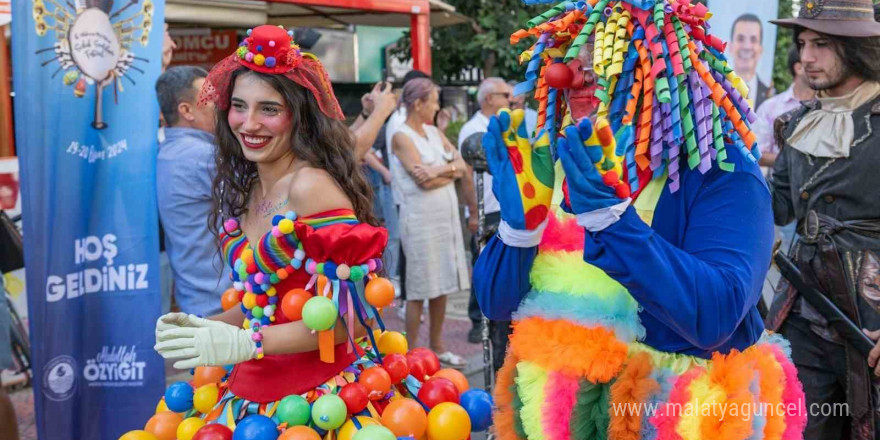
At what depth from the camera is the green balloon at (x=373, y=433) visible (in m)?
2.32

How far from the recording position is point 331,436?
7.99ft

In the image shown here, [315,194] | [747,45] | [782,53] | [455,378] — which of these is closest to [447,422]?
[455,378]

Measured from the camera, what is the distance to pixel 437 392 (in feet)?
8.75

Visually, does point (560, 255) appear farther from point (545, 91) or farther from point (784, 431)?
point (784, 431)

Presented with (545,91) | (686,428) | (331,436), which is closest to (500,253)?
(545,91)

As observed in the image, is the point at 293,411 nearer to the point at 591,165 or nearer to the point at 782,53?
the point at 591,165

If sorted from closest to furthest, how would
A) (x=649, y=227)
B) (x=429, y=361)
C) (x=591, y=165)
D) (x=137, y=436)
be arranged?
1. (x=591, y=165)
2. (x=649, y=227)
3. (x=137, y=436)
4. (x=429, y=361)

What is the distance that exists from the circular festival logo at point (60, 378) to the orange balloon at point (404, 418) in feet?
6.93

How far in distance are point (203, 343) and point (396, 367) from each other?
610mm

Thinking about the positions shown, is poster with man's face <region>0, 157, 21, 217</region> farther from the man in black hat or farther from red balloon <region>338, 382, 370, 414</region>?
the man in black hat

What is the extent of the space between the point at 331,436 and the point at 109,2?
245 cm

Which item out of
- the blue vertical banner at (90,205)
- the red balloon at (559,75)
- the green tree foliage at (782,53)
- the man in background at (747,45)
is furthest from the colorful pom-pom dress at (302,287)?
the green tree foliage at (782,53)

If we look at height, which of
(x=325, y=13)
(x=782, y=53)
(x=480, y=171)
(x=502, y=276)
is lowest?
(x=502, y=276)

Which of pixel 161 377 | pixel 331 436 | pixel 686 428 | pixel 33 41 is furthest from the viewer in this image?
pixel 161 377
